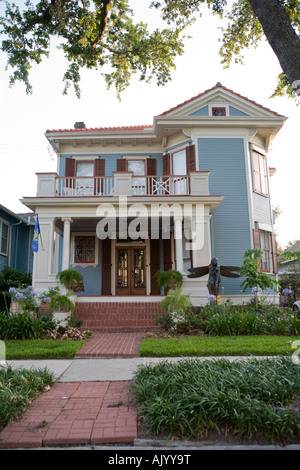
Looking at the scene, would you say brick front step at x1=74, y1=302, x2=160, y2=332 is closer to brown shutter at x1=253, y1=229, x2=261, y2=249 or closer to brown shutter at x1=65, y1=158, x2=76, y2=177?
brown shutter at x1=253, y1=229, x2=261, y2=249

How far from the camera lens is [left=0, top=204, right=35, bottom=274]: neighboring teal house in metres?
16.1

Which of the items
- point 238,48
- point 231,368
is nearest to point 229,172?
point 238,48

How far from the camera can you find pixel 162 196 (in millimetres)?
11070

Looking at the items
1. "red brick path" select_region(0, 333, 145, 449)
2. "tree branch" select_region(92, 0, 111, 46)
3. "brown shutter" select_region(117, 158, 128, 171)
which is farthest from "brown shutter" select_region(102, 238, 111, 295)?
"red brick path" select_region(0, 333, 145, 449)

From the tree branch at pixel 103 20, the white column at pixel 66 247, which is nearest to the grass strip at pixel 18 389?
the white column at pixel 66 247

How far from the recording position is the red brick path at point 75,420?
2957 mm

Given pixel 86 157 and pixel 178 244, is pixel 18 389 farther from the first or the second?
pixel 86 157

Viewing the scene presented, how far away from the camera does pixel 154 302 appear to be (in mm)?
10156

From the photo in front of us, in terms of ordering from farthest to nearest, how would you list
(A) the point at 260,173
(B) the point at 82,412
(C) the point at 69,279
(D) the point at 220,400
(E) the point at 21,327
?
(A) the point at 260,173
(C) the point at 69,279
(E) the point at 21,327
(B) the point at 82,412
(D) the point at 220,400

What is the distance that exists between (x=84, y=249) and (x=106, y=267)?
1.19 meters

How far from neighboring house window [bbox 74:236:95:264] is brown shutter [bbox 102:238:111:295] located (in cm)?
47

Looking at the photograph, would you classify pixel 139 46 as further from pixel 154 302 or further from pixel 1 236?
pixel 1 236

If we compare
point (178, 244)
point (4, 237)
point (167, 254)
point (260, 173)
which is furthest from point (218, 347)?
point (4, 237)

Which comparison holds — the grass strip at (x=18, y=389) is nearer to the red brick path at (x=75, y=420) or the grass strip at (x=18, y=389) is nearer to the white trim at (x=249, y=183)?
the red brick path at (x=75, y=420)
